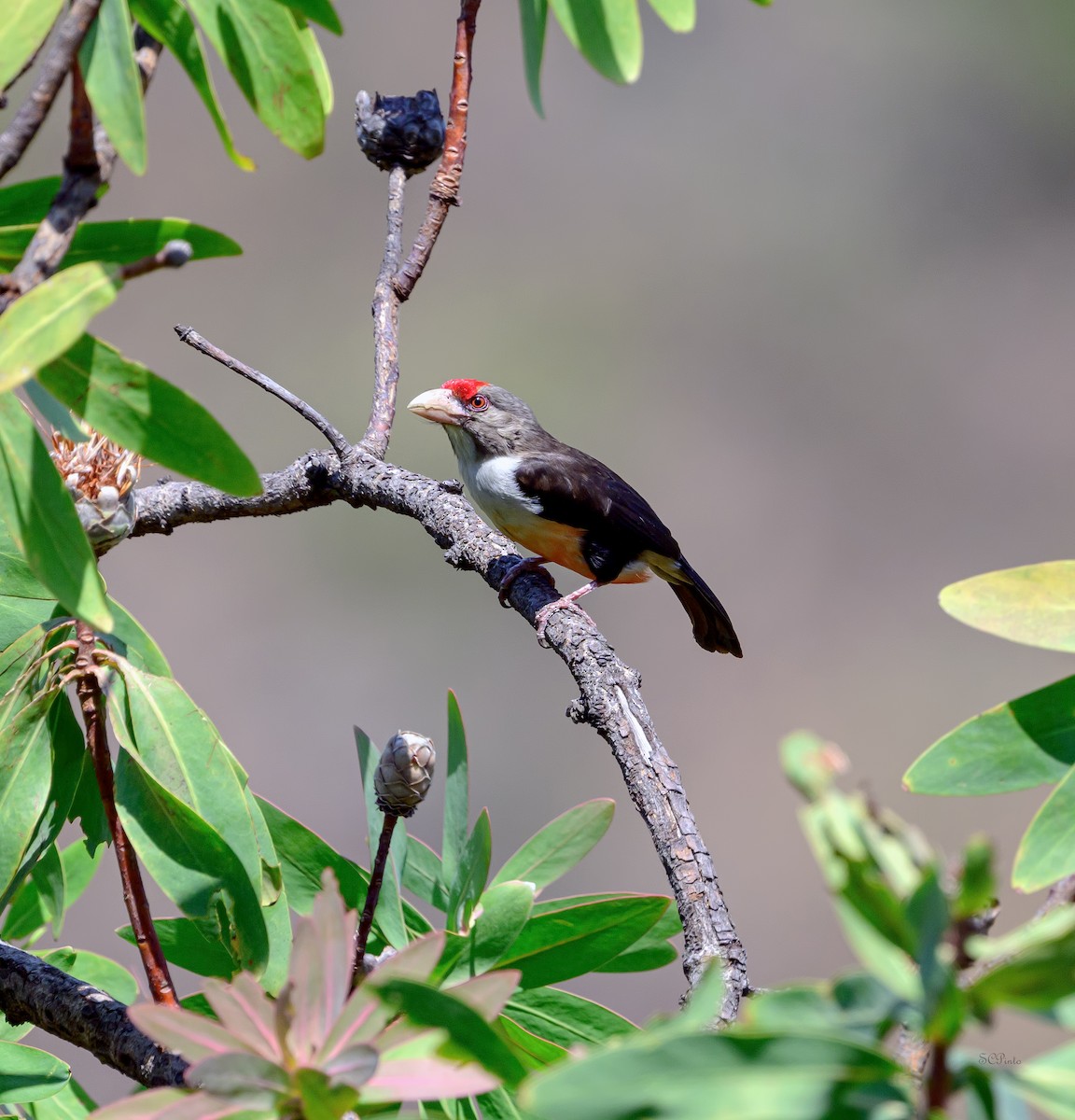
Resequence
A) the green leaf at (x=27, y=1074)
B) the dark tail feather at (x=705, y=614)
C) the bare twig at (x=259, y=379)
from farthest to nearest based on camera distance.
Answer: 1. the dark tail feather at (x=705, y=614)
2. the bare twig at (x=259, y=379)
3. the green leaf at (x=27, y=1074)

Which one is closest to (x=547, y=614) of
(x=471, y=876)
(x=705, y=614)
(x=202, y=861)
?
(x=471, y=876)

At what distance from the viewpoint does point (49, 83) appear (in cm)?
72

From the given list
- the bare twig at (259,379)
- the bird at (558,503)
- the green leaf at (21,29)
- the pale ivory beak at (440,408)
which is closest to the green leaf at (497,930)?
the green leaf at (21,29)

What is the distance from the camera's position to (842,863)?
1.50 ft

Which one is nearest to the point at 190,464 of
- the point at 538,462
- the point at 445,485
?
the point at 445,485

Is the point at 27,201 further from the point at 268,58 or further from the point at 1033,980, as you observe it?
the point at 1033,980

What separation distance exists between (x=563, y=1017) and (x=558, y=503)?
2189 millimetres

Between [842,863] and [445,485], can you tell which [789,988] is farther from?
[445,485]

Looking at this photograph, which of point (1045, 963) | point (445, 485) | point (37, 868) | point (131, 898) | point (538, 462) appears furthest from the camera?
point (538, 462)

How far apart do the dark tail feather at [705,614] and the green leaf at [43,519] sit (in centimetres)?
269

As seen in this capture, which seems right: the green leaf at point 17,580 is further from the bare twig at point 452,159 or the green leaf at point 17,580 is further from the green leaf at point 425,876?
the bare twig at point 452,159

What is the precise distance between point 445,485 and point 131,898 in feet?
4.48

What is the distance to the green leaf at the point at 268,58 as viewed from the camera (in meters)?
0.91

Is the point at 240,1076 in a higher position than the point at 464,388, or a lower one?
lower
